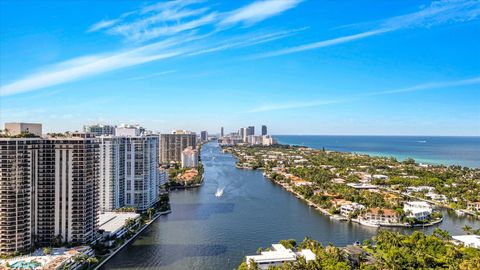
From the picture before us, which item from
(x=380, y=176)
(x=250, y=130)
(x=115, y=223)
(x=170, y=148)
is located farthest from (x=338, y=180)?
(x=250, y=130)

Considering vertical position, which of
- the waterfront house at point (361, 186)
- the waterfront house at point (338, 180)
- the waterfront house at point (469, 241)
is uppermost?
the waterfront house at point (338, 180)

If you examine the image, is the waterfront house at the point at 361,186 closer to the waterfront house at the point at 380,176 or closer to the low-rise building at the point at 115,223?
the waterfront house at the point at 380,176

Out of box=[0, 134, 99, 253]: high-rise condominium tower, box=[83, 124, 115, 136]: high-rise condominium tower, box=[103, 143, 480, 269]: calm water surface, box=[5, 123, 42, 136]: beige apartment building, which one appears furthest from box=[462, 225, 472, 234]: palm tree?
box=[83, 124, 115, 136]: high-rise condominium tower

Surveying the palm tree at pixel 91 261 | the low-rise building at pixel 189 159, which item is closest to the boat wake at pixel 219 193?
the low-rise building at pixel 189 159

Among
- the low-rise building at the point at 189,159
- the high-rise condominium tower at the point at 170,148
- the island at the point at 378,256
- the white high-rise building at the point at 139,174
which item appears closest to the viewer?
the island at the point at 378,256

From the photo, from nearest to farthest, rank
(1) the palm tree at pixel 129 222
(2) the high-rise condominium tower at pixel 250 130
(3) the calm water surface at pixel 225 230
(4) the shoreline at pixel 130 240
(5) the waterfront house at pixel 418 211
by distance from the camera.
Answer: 1. (4) the shoreline at pixel 130 240
2. (3) the calm water surface at pixel 225 230
3. (1) the palm tree at pixel 129 222
4. (5) the waterfront house at pixel 418 211
5. (2) the high-rise condominium tower at pixel 250 130

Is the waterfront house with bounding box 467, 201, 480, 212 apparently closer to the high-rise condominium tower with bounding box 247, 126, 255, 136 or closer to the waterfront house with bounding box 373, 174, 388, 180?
the waterfront house with bounding box 373, 174, 388, 180

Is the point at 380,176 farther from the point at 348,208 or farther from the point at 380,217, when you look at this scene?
the point at 380,217
